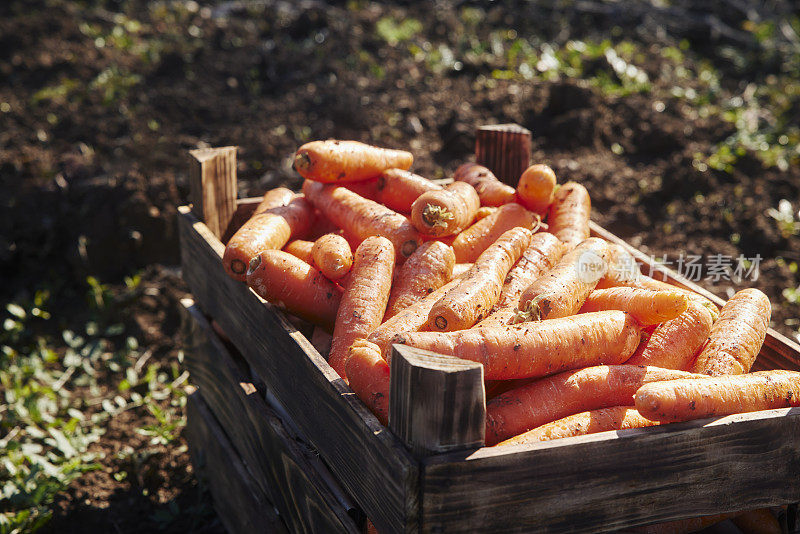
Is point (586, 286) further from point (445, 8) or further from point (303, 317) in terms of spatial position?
point (445, 8)

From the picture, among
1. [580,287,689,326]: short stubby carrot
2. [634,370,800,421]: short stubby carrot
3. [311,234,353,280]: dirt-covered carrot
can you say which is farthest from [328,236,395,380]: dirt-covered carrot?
[634,370,800,421]: short stubby carrot

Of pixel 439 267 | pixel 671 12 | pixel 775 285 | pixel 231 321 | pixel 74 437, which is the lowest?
pixel 74 437

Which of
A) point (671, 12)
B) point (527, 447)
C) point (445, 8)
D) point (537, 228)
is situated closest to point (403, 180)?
point (537, 228)

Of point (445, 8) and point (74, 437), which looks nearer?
point (74, 437)

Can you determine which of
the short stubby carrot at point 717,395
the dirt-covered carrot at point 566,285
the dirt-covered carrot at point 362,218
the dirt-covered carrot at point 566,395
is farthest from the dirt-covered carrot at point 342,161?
the short stubby carrot at point 717,395

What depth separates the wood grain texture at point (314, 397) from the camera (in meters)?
1.44

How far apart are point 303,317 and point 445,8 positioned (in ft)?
19.9

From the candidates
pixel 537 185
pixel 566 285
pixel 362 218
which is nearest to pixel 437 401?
pixel 566 285

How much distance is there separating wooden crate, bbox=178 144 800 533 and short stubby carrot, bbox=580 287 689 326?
1.16 feet

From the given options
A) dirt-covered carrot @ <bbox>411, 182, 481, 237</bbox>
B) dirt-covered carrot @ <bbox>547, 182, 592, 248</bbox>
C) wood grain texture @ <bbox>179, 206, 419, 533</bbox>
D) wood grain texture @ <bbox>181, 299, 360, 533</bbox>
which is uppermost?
dirt-covered carrot @ <bbox>411, 182, 481, 237</bbox>

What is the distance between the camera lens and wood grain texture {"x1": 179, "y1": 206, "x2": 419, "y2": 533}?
144cm

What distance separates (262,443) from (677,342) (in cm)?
128

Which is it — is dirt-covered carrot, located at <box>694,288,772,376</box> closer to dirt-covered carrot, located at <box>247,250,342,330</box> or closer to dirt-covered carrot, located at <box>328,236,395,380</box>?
dirt-covered carrot, located at <box>328,236,395,380</box>

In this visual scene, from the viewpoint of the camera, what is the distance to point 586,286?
206 centimetres
